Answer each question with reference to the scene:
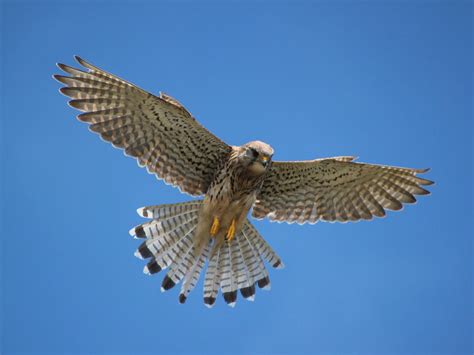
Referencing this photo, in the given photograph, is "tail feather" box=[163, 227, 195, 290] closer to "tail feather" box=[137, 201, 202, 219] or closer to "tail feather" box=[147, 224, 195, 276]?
"tail feather" box=[147, 224, 195, 276]

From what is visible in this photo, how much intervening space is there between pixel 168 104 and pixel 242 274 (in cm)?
247

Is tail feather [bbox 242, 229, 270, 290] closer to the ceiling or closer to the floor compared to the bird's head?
closer to the floor

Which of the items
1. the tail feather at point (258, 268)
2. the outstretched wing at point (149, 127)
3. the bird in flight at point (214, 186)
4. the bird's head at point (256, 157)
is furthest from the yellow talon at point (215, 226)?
the bird's head at point (256, 157)

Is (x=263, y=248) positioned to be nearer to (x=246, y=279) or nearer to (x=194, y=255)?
(x=246, y=279)

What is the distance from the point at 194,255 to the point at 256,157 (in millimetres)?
1635

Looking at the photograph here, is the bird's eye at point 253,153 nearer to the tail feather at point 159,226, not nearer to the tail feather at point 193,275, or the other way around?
the tail feather at point 159,226

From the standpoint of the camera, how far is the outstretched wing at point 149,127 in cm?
1014

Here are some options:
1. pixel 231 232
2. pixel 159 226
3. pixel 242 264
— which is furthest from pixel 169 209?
pixel 242 264

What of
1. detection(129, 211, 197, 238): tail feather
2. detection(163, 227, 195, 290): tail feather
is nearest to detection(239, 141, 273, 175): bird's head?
detection(129, 211, 197, 238): tail feather

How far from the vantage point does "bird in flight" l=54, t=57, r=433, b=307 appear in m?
10.2

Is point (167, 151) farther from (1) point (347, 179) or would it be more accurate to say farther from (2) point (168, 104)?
(1) point (347, 179)

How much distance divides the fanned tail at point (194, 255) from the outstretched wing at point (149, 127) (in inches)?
16.8

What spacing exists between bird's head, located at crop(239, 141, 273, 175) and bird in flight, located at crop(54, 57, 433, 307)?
12 millimetres

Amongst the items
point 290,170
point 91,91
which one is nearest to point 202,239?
point 290,170
